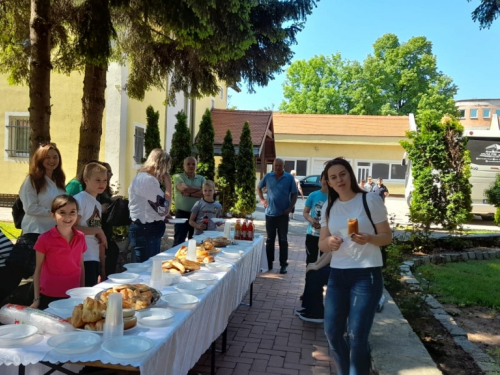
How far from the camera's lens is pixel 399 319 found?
160 inches

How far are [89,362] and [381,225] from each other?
6.40ft

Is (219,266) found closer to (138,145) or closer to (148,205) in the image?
(148,205)

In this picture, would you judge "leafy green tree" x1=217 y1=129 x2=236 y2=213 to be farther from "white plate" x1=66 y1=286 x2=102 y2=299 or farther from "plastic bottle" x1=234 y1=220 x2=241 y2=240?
"white plate" x1=66 y1=286 x2=102 y2=299

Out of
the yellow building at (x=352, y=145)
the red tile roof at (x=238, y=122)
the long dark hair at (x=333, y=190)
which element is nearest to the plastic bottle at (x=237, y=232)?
the long dark hair at (x=333, y=190)

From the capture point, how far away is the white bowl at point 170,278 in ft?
10.4

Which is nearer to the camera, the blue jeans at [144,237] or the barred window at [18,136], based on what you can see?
the blue jeans at [144,237]

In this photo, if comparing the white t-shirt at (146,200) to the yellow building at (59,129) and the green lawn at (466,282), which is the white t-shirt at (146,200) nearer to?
the green lawn at (466,282)

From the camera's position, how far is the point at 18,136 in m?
14.0

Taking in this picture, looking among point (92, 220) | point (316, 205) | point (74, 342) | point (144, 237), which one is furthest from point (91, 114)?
point (74, 342)

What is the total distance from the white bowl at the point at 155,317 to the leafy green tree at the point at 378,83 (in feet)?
132

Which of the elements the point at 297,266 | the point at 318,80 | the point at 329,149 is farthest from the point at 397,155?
the point at 297,266

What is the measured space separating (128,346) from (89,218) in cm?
206

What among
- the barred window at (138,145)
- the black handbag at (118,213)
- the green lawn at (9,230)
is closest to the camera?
the black handbag at (118,213)

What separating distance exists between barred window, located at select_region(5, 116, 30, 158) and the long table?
39.0 feet
